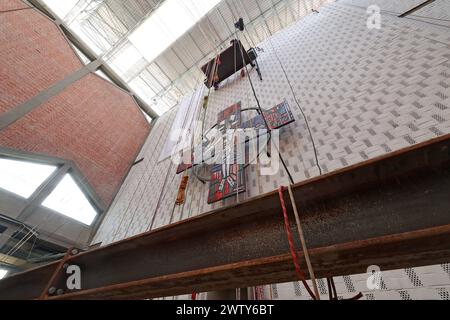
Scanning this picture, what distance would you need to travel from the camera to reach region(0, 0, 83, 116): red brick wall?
5043 mm

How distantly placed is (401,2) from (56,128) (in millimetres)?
7727

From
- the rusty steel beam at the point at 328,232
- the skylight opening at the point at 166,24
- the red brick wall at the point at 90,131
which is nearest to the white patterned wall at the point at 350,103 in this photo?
the rusty steel beam at the point at 328,232

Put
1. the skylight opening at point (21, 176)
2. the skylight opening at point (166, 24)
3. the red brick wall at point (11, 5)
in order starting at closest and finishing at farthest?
the skylight opening at point (21, 176), the red brick wall at point (11, 5), the skylight opening at point (166, 24)

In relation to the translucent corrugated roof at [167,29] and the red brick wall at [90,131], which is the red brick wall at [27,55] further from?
the translucent corrugated roof at [167,29]

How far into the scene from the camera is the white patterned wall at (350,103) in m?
2.04

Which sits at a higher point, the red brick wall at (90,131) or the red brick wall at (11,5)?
the red brick wall at (11,5)

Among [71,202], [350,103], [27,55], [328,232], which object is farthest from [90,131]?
[328,232]

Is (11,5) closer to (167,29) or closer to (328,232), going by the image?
(167,29)

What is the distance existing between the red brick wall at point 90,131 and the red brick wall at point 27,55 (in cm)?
45

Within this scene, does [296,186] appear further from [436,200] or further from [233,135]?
[233,135]

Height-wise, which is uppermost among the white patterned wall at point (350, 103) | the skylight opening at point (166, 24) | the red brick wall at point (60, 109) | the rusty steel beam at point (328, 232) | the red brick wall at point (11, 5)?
the skylight opening at point (166, 24)

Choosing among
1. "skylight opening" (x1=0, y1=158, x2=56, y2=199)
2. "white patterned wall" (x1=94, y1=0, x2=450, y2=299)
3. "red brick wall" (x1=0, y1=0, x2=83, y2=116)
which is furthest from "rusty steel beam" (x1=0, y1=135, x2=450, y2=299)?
"red brick wall" (x1=0, y1=0, x2=83, y2=116)

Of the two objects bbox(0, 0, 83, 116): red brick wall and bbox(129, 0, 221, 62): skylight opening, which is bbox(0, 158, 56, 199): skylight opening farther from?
bbox(129, 0, 221, 62): skylight opening

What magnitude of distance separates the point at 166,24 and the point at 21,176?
25.5 ft
